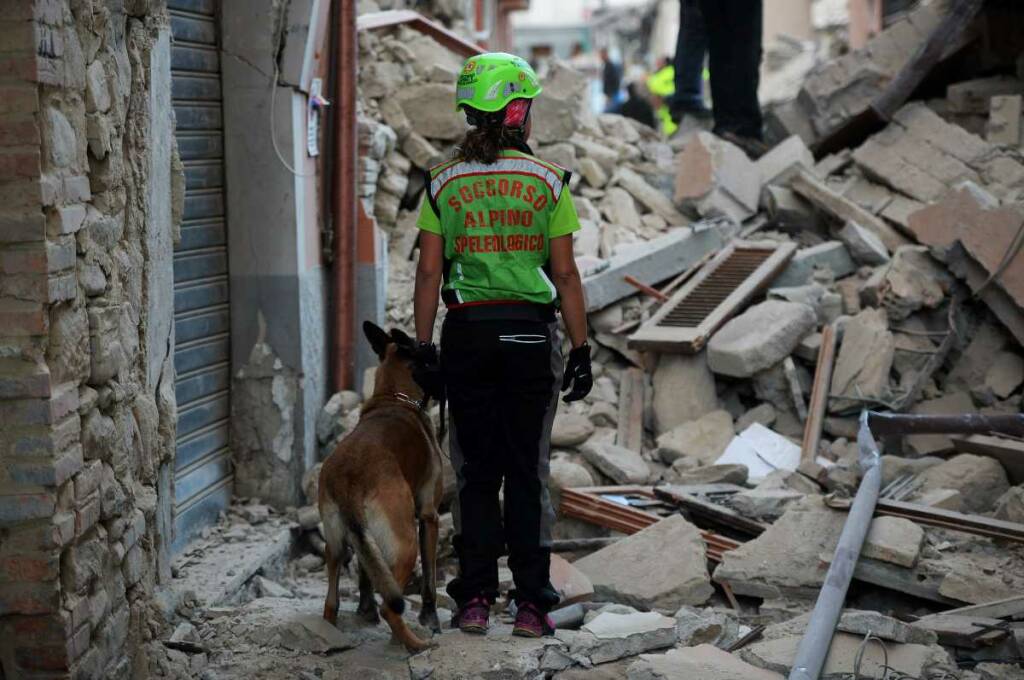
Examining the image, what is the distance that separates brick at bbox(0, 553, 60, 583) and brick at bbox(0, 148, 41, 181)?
1.19 metres

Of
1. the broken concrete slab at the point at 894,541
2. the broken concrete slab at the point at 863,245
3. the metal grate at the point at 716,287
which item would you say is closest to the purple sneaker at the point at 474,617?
the broken concrete slab at the point at 894,541

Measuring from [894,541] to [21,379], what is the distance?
3958 millimetres

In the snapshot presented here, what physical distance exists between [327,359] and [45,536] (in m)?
3.87

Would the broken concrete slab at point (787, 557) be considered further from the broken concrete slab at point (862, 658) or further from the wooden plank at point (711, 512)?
the broken concrete slab at point (862, 658)

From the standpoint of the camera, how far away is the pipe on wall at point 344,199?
7566 millimetres

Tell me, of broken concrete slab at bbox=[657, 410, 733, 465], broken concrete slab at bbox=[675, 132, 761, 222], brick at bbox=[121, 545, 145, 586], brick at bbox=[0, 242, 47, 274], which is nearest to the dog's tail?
brick at bbox=[121, 545, 145, 586]

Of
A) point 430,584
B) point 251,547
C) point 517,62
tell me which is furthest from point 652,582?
point 517,62

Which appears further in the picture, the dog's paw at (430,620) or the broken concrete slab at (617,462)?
the broken concrete slab at (617,462)

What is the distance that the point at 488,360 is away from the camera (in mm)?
4805

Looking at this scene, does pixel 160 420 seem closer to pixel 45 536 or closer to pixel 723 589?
pixel 45 536

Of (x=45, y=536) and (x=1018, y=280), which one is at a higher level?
(x=1018, y=280)

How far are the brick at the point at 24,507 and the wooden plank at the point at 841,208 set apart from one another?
7.19 m

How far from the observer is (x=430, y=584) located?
205 inches

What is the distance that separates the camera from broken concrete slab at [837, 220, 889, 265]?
9086 millimetres
